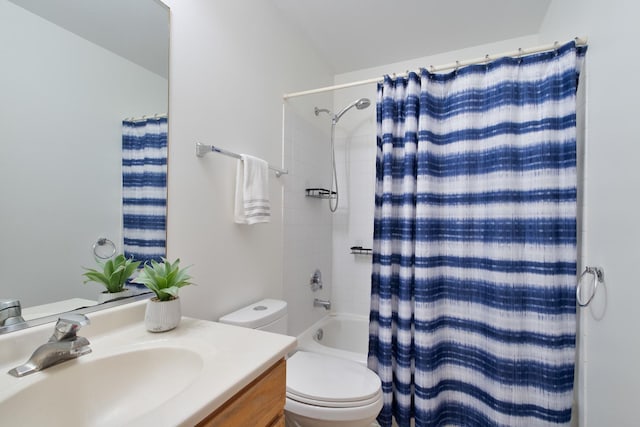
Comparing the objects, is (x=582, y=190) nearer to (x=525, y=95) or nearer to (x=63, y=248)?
(x=525, y=95)

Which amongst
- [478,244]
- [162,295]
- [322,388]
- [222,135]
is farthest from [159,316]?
[478,244]

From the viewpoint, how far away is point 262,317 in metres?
1.38

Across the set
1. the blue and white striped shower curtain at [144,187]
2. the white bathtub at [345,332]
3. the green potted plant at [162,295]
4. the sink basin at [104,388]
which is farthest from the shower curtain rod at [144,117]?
the white bathtub at [345,332]

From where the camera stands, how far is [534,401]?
1.35m

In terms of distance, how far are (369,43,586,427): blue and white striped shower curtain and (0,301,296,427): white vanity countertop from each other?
3.13 feet

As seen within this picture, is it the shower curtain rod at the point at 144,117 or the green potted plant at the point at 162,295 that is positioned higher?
the shower curtain rod at the point at 144,117

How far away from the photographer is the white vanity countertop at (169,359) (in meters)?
0.56

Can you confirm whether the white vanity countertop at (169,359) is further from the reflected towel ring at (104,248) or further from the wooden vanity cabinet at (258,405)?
the reflected towel ring at (104,248)

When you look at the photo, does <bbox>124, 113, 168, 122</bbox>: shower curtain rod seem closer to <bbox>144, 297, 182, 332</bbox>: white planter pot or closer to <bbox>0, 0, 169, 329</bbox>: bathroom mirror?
<bbox>0, 0, 169, 329</bbox>: bathroom mirror

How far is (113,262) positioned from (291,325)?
1.28 meters

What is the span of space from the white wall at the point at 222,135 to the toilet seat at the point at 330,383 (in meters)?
0.46

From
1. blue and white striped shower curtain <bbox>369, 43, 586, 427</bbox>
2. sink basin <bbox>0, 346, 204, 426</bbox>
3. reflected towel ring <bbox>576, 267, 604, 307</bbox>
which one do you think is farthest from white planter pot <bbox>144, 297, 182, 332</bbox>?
reflected towel ring <bbox>576, 267, 604, 307</bbox>

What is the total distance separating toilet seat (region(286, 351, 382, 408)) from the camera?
119 cm

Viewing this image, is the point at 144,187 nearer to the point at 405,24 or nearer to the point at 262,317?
the point at 262,317
